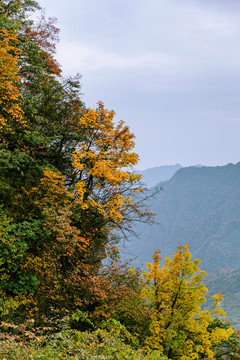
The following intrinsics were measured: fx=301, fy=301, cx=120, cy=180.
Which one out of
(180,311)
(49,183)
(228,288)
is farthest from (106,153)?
Answer: (228,288)

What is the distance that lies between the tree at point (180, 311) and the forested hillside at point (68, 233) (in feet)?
0.15

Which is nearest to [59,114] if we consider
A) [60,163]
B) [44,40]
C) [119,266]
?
[60,163]

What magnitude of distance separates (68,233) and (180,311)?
5.96 meters

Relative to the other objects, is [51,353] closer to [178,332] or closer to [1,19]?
[178,332]

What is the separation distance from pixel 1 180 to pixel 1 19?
7067 mm

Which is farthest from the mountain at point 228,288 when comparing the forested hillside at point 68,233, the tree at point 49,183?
the tree at point 49,183

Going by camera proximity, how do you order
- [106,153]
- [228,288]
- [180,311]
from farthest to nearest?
[228,288]
[106,153]
[180,311]

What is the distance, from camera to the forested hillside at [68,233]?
41.2 ft

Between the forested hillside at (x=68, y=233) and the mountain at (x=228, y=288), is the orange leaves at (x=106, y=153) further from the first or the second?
the mountain at (x=228, y=288)

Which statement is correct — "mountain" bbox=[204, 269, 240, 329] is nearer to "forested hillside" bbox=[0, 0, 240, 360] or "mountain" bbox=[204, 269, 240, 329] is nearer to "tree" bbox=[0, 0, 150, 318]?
"forested hillside" bbox=[0, 0, 240, 360]

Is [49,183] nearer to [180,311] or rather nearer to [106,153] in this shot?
[106,153]

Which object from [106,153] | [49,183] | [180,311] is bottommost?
[180,311]

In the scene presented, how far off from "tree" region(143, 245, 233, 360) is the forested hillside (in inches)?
1.8

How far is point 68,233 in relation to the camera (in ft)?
40.1
